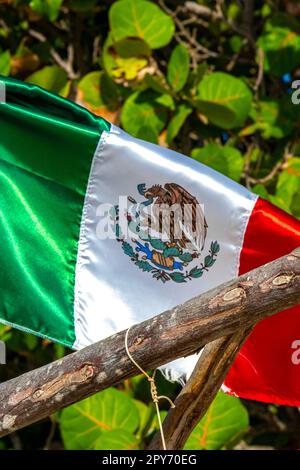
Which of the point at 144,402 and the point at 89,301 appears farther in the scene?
the point at 144,402

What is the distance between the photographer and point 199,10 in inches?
138

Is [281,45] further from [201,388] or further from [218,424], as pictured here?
[201,388]

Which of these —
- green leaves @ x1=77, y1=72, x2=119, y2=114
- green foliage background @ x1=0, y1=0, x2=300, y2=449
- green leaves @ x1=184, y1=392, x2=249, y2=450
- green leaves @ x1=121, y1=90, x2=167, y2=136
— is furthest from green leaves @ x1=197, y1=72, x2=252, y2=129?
green leaves @ x1=184, y1=392, x2=249, y2=450

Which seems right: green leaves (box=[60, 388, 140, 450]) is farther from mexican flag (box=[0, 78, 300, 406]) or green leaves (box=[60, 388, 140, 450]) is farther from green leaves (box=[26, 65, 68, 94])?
green leaves (box=[26, 65, 68, 94])

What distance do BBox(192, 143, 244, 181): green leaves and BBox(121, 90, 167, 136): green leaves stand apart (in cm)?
15

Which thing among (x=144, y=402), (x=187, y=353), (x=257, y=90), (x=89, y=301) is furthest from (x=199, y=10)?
(x=187, y=353)

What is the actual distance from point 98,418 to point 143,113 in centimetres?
90

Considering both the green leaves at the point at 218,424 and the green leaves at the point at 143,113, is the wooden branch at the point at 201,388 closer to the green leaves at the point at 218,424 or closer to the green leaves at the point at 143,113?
the green leaves at the point at 218,424

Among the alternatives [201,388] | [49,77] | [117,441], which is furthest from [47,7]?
[201,388]

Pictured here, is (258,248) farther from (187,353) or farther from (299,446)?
(299,446)

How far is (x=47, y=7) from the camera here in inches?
126

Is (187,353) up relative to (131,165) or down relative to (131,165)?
down

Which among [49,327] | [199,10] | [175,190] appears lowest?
[49,327]

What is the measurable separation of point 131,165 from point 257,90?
1.24m
